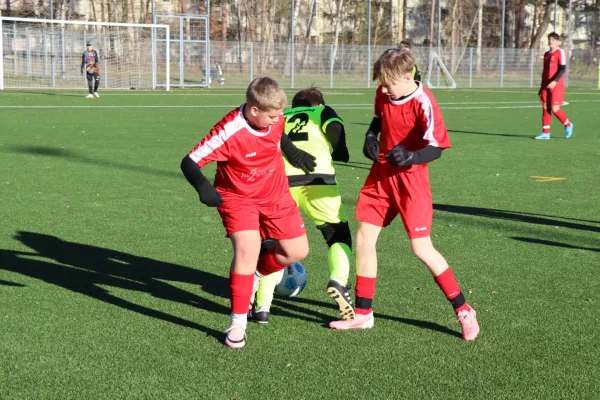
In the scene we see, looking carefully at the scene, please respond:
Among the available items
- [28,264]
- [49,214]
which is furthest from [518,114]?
[28,264]

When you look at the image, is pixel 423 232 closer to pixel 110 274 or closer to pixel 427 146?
pixel 427 146

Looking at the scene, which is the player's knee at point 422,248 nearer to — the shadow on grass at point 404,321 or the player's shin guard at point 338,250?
the shadow on grass at point 404,321

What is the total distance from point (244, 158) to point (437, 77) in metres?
40.8

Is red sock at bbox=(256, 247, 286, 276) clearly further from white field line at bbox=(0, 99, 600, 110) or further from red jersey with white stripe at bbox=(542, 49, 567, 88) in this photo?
white field line at bbox=(0, 99, 600, 110)

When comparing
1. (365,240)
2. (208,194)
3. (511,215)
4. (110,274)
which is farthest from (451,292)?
(511,215)

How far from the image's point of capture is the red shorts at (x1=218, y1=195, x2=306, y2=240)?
4.79m

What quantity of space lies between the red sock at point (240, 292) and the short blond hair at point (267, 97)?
0.93 meters

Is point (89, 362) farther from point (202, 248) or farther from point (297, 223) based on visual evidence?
point (202, 248)

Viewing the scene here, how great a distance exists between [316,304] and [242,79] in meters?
37.2

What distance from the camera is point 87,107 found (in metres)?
24.8

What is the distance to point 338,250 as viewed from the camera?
553cm

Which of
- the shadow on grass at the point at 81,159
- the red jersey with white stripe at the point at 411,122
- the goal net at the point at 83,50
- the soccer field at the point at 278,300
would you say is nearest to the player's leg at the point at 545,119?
the soccer field at the point at 278,300

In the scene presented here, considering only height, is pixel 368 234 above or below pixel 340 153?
below

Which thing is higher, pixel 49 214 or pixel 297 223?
pixel 297 223
